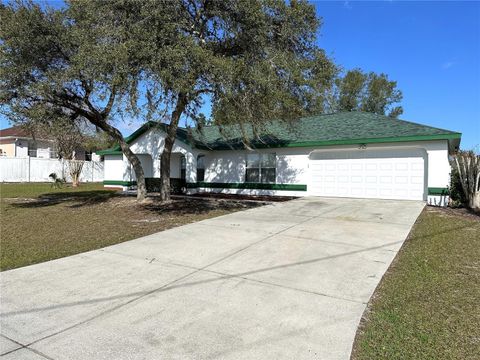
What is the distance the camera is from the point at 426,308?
14.1 ft

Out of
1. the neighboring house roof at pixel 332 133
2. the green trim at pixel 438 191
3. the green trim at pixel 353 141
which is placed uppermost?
the neighboring house roof at pixel 332 133

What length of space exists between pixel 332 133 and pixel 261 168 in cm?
420

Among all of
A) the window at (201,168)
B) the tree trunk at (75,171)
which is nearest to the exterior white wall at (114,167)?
the tree trunk at (75,171)

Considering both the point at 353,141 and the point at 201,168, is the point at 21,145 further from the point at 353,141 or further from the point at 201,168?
the point at 353,141

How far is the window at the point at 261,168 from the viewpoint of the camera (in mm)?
18781

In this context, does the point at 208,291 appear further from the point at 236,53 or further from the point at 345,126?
the point at 345,126

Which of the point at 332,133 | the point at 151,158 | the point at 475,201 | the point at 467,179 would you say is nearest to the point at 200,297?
the point at 475,201

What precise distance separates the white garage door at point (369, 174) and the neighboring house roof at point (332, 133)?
2.75 ft

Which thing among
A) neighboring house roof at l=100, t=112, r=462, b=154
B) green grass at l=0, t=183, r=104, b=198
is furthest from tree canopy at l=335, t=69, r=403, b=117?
green grass at l=0, t=183, r=104, b=198

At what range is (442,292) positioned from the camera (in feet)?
15.8

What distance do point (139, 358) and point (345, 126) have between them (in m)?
16.8

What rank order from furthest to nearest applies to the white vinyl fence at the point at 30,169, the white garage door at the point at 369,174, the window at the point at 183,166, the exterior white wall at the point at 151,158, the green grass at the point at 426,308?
the white vinyl fence at the point at 30,169, the window at the point at 183,166, the exterior white wall at the point at 151,158, the white garage door at the point at 369,174, the green grass at the point at 426,308

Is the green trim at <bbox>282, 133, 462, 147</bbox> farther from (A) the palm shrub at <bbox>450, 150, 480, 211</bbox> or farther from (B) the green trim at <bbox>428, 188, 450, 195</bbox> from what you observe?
(B) the green trim at <bbox>428, 188, 450, 195</bbox>

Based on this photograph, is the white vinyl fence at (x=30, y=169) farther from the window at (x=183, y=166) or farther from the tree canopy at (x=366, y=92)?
the tree canopy at (x=366, y=92)
